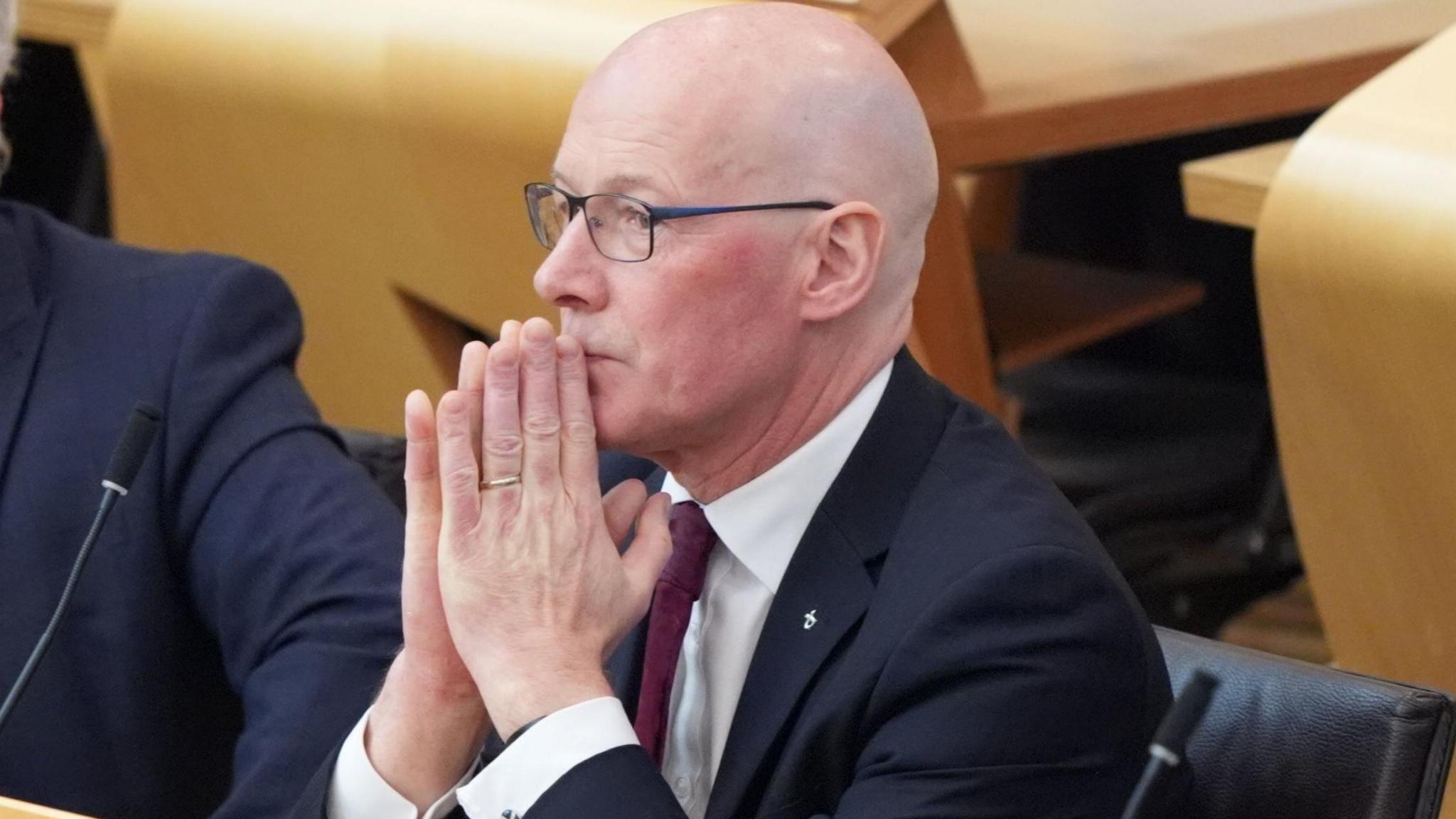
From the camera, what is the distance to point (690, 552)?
4.86 ft

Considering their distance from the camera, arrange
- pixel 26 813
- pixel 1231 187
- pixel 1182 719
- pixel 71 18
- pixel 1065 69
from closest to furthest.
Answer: pixel 1182 719, pixel 26 813, pixel 1231 187, pixel 1065 69, pixel 71 18

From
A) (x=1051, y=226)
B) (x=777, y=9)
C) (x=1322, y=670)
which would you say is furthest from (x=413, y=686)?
(x=1051, y=226)

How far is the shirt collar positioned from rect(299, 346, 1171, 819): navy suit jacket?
20 mm

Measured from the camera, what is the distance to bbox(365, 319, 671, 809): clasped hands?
4.44 ft

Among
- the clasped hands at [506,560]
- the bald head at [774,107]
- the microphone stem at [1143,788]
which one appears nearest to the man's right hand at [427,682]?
the clasped hands at [506,560]

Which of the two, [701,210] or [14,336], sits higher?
[701,210]

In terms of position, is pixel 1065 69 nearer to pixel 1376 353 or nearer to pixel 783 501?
pixel 1376 353

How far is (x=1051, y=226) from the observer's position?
389 centimetres

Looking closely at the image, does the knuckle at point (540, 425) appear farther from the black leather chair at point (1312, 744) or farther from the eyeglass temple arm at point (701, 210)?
the black leather chair at point (1312, 744)

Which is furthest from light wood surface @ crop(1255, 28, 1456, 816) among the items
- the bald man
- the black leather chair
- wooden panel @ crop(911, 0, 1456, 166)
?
the bald man

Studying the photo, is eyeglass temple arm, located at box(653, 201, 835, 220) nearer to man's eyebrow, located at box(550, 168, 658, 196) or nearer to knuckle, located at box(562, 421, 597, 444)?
man's eyebrow, located at box(550, 168, 658, 196)

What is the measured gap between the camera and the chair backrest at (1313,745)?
4.67 feet

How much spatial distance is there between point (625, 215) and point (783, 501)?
0.25 meters

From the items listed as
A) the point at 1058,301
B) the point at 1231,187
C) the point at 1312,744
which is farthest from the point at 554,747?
the point at 1058,301
